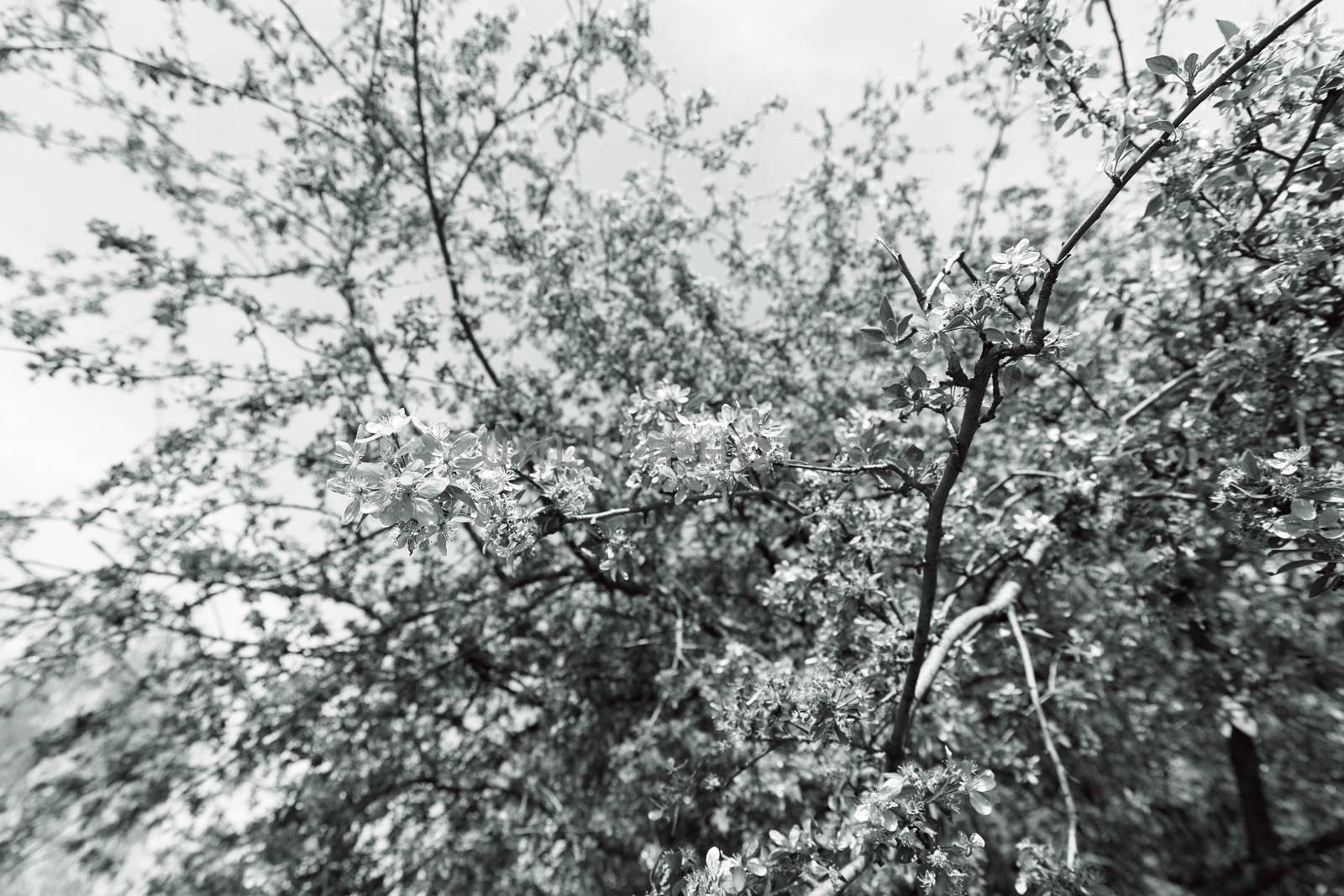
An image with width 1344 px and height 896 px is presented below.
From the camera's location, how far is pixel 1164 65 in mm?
1727

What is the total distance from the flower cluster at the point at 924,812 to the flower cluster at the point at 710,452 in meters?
0.98

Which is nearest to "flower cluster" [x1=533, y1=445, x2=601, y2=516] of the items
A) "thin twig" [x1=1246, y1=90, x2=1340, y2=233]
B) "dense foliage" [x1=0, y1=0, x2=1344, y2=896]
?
"dense foliage" [x1=0, y1=0, x2=1344, y2=896]

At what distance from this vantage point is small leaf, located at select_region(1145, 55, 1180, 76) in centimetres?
171

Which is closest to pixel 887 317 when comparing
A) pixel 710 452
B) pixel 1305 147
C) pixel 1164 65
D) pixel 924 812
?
pixel 710 452

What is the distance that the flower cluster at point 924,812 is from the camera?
1770mm

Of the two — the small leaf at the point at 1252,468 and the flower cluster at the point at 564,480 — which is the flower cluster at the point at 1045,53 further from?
the flower cluster at the point at 564,480

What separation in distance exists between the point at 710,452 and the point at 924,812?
1228 mm

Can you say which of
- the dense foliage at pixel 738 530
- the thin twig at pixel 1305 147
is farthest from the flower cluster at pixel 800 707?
the thin twig at pixel 1305 147

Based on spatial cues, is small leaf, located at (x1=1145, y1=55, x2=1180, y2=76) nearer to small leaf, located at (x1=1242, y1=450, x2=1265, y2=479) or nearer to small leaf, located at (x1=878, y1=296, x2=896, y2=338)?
small leaf, located at (x1=878, y1=296, x2=896, y2=338)

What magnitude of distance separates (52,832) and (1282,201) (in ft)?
26.0

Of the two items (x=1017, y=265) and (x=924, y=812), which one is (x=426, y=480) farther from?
(x=924, y=812)

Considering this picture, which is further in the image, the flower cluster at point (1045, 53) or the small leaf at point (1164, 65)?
the flower cluster at point (1045, 53)

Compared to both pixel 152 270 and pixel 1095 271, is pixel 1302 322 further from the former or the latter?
pixel 152 270

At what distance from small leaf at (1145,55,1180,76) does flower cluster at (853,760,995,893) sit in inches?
78.4
